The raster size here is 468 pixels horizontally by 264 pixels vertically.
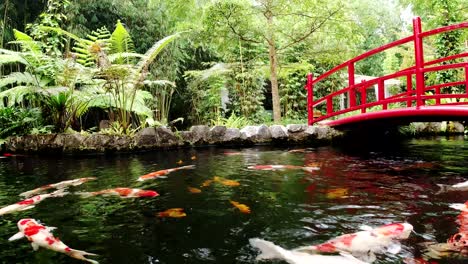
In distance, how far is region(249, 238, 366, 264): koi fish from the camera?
6.33 feet

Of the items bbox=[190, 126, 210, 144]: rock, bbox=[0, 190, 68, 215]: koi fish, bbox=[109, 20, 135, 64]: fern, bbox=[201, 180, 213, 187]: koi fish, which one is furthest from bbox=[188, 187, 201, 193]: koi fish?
bbox=[109, 20, 135, 64]: fern

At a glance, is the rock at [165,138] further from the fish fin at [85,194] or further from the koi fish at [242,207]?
the koi fish at [242,207]

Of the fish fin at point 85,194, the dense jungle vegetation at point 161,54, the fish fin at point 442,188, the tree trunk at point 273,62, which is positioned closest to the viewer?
the fish fin at point 442,188

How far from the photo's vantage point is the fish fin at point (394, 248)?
2.23 m

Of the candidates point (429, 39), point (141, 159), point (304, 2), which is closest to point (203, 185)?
point (141, 159)

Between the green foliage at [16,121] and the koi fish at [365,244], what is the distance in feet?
25.8

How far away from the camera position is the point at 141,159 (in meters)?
7.05

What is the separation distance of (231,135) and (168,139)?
152cm

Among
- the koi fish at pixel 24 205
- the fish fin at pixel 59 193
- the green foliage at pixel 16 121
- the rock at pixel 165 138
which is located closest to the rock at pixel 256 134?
the rock at pixel 165 138

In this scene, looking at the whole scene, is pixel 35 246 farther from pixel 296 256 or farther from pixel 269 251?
pixel 296 256

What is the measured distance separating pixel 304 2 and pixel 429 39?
1098 centimetres

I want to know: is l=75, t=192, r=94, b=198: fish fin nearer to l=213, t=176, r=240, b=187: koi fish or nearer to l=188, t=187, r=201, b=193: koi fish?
l=188, t=187, r=201, b=193: koi fish

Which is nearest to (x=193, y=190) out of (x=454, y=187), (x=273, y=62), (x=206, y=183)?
(x=206, y=183)

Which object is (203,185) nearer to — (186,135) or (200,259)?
(200,259)
